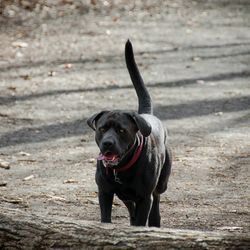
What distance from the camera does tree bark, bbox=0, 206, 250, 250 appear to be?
4.33 m

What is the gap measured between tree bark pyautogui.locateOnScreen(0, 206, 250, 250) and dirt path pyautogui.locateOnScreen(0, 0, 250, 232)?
188cm

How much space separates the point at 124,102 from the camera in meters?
11.6

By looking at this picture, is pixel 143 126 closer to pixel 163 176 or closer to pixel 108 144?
pixel 108 144

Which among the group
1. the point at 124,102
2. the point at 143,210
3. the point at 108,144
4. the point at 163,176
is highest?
the point at 108,144

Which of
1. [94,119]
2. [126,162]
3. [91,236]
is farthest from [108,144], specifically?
[91,236]

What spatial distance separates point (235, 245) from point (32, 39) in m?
12.4

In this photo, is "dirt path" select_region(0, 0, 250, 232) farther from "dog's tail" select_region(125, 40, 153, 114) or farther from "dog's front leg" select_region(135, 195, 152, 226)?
"dog's tail" select_region(125, 40, 153, 114)

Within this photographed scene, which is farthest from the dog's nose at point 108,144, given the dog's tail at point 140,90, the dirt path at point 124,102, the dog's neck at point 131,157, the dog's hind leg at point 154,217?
the dog's tail at point 140,90

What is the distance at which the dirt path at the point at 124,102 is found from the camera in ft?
24.1

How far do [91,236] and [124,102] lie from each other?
713cm

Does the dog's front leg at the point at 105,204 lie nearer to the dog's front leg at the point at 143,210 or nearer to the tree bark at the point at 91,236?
the dog's front leg at the point at 143,210

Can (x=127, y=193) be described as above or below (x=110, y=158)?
below

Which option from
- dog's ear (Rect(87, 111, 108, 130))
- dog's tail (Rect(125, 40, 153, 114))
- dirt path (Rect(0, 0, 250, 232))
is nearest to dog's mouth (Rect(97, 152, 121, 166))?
dog's ear (Rect(87, 111, 108, 130))

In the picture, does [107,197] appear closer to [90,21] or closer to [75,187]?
[75,187]
